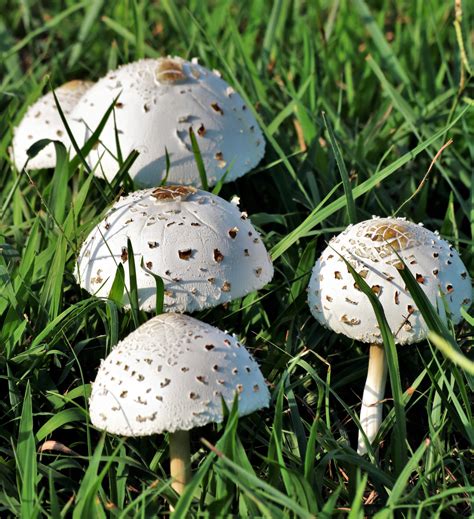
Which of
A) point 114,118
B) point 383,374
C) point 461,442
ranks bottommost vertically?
point 461,442

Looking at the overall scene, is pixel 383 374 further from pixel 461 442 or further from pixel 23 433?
A: pixel 23 433

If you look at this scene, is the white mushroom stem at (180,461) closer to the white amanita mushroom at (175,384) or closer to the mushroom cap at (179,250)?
the white amanita mushroom at (175,384)

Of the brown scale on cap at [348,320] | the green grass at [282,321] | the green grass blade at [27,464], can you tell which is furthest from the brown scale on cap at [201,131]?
the green grass blade at [27,464]

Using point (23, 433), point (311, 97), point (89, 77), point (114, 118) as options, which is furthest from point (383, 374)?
point (89, 77)

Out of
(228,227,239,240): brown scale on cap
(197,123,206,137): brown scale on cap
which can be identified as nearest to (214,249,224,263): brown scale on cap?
(228,227,239,240): brown scale on cap

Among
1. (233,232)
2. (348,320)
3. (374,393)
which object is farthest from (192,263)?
(374,393)
